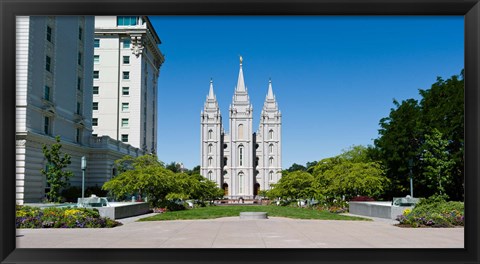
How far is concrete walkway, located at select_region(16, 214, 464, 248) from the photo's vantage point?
1327 cm

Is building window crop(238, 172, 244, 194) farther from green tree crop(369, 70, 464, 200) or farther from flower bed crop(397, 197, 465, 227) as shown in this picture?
flower bed crop(397, 197, 465, 227)

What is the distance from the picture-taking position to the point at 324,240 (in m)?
14.3

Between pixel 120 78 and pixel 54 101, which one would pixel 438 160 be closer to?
pixel 54 101

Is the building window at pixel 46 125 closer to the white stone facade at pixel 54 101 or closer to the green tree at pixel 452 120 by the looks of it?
the white stone facade at pixel 54 101

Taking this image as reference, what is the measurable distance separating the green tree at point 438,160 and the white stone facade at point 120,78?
36.6 meters

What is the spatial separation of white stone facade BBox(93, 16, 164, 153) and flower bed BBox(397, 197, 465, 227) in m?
47.2

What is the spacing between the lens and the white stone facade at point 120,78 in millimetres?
62562

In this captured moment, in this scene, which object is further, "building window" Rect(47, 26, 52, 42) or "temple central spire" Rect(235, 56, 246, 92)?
"temple central spire" Rect(235, 56, 246, 92)

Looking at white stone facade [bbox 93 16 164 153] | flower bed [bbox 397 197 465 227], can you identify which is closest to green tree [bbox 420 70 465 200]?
flower bed [bbox 397 197 465 227]

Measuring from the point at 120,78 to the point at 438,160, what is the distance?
40866mm

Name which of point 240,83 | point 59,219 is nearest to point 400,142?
point 59,219
